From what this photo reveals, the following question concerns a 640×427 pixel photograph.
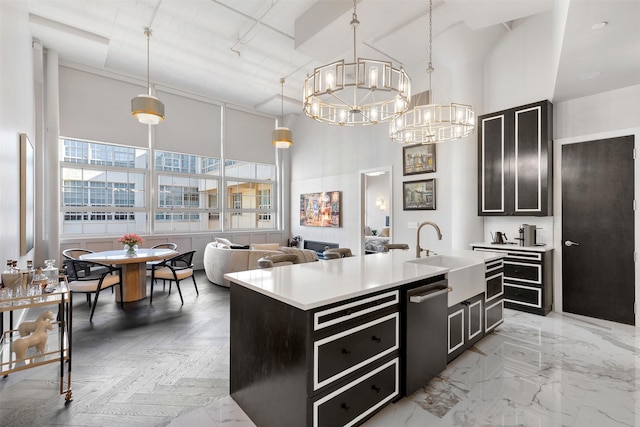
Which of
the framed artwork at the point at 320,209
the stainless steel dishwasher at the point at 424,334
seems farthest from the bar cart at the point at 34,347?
the framed artwork at the point at 320,209

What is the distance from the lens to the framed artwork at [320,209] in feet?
24.5

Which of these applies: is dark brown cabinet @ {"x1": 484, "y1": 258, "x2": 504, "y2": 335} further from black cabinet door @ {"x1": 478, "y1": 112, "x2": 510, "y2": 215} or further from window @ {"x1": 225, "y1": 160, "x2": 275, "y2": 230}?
window @ {"x1": 225, "y1": 160, "x2": 275, "y2": 230}

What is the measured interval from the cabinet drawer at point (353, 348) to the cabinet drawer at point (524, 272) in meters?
3.00

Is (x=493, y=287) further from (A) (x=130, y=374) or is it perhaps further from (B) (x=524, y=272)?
(A) (x=130, y=374)

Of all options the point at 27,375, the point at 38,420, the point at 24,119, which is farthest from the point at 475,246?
the point at 24,119

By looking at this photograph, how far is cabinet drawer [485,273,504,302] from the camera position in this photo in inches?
120

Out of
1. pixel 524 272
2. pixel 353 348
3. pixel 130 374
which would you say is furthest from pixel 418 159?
pixel 130 374

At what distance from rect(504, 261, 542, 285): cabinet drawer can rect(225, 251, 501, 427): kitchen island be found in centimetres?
255

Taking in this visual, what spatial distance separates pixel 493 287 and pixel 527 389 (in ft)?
3.37

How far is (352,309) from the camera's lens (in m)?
1.71

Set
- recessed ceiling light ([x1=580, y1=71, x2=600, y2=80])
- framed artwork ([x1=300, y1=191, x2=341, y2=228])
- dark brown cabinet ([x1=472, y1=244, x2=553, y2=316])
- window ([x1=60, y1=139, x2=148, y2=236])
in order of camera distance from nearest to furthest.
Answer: recessed ceiling light ([x1=580, y1=71, x2=600, y2=80]) < dark brown cabinet ([x1=472, y1=244, x2=553, y2=316]) < window ([x1=60, y1=139, x2=148, y2=236]) < framed artwork ([x1=300, y1=191, x2=341, y2=228])

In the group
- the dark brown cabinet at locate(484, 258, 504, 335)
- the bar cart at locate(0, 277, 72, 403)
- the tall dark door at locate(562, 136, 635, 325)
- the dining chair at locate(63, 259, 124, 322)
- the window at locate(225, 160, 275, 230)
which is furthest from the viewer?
the window at locate(225, 160, 275, 230)

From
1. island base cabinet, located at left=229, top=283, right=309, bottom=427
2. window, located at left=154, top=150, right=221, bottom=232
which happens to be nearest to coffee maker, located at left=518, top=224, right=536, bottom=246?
island base cabinet, located at left=229, top=283, right=309, bottom=427

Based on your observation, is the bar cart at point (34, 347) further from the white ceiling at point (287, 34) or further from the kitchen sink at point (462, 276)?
the white ceiling at point (287, 34)
